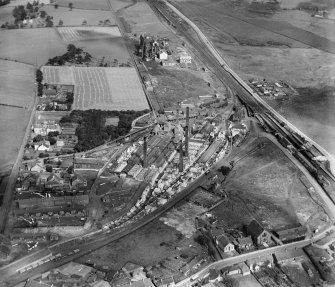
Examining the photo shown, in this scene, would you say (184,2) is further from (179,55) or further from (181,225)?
(181,225)

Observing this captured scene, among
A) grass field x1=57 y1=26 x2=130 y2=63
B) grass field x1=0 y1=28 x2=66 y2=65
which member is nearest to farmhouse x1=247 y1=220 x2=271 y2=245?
grass field x1=57 y1=26 x2=130 y2=63

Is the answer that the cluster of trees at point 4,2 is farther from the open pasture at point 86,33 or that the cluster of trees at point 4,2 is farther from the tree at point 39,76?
the tree at point 39,76

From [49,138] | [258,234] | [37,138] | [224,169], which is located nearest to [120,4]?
[49,138]

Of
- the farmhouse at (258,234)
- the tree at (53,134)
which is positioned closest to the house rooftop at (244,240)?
the farmhouse at (258,234)

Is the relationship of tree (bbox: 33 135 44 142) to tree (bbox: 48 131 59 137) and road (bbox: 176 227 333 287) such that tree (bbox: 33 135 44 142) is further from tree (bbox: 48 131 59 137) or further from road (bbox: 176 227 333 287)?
road (bbox: 176 227 333 287)

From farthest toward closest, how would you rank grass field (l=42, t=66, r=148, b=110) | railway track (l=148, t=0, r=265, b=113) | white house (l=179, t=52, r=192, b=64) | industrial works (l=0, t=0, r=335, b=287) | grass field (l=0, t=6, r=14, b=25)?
grass field (l=0, t=6, r=14, b=25) < white house (l=179, t=52, r=192, b=64) < railway track (l=148, t=0, r=265, b=113) < grass field (l=42, t=66, r=148, b=110) < industrial works (l=0, t=0, r=335, b=287)
